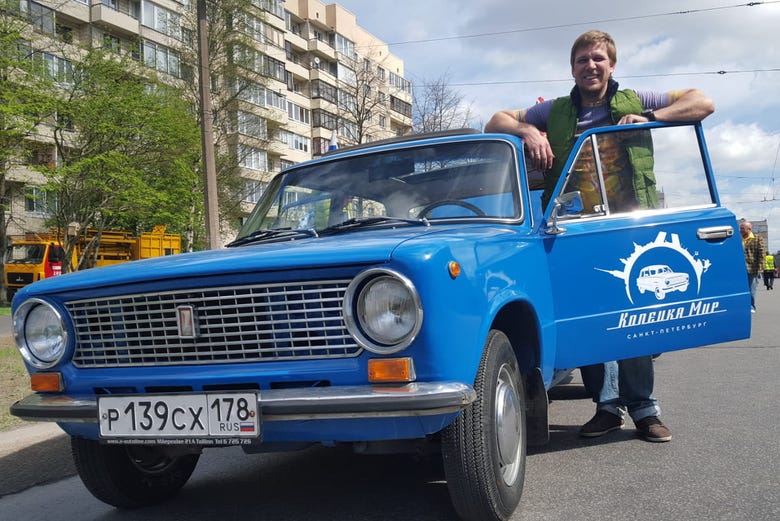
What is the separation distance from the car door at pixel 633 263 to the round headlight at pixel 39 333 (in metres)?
2.30

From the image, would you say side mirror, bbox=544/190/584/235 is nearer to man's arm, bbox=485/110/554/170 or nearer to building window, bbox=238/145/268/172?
man's arm, bbox=485/110/554/170

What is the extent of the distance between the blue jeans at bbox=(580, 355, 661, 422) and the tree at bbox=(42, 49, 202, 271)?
2510cm

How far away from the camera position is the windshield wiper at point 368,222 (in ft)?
11.5

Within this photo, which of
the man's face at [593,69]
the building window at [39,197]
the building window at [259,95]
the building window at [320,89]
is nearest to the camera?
the man's face at [593,69]

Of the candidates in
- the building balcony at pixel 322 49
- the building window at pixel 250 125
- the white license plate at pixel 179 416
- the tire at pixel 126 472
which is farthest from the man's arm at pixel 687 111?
the building balcony at pixel 322 49

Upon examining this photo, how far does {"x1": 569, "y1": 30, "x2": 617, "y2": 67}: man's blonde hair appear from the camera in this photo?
462 centimetres

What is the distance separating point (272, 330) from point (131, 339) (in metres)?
0.68

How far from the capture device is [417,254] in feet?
8.43

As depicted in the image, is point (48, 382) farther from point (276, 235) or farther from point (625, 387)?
point (625, 387)

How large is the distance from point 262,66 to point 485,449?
37.6 meters

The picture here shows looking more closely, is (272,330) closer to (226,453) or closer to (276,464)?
(276,464)

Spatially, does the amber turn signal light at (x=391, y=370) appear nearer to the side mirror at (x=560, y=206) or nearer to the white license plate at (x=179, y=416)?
the white license plate at (x=179, y=416)

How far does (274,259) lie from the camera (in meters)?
2.74

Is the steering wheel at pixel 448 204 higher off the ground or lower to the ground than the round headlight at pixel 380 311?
higher
